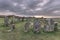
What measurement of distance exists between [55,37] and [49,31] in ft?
2.11

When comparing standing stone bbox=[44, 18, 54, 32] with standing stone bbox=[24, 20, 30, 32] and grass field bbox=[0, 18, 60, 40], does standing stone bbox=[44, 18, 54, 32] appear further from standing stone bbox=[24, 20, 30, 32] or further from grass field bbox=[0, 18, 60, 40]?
standing stone bbox=[24, 20, 30, 32]

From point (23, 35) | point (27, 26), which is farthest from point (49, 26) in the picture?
point (23, 35)

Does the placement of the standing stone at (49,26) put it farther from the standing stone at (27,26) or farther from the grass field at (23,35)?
the standing stone at (27,26)

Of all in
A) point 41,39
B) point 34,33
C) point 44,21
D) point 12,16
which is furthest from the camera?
point 12,16

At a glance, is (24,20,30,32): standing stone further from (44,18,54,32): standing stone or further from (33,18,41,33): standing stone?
(44,18,54,32): standing stone

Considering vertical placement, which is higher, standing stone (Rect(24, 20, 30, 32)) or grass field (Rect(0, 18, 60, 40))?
standing stone (Rect(24, 20, 30, 32))

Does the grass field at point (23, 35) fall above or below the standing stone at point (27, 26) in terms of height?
below

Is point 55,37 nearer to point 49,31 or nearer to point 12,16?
point 49,31

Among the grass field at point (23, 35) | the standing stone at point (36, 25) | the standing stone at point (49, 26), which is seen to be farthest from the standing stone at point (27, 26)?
the standing stone at point (49, 26)

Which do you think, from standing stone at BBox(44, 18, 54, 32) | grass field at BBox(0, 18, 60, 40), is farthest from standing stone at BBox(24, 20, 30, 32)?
standing stone at BBox(44, 18, 54, 32)

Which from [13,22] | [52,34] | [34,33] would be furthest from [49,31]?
[13,22]

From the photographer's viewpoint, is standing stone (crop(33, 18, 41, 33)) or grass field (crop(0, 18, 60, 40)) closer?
grass field (crop(0, 18, 60, 40))

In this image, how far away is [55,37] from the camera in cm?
780

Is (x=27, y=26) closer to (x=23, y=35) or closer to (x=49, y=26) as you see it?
(x=23, y=35)
